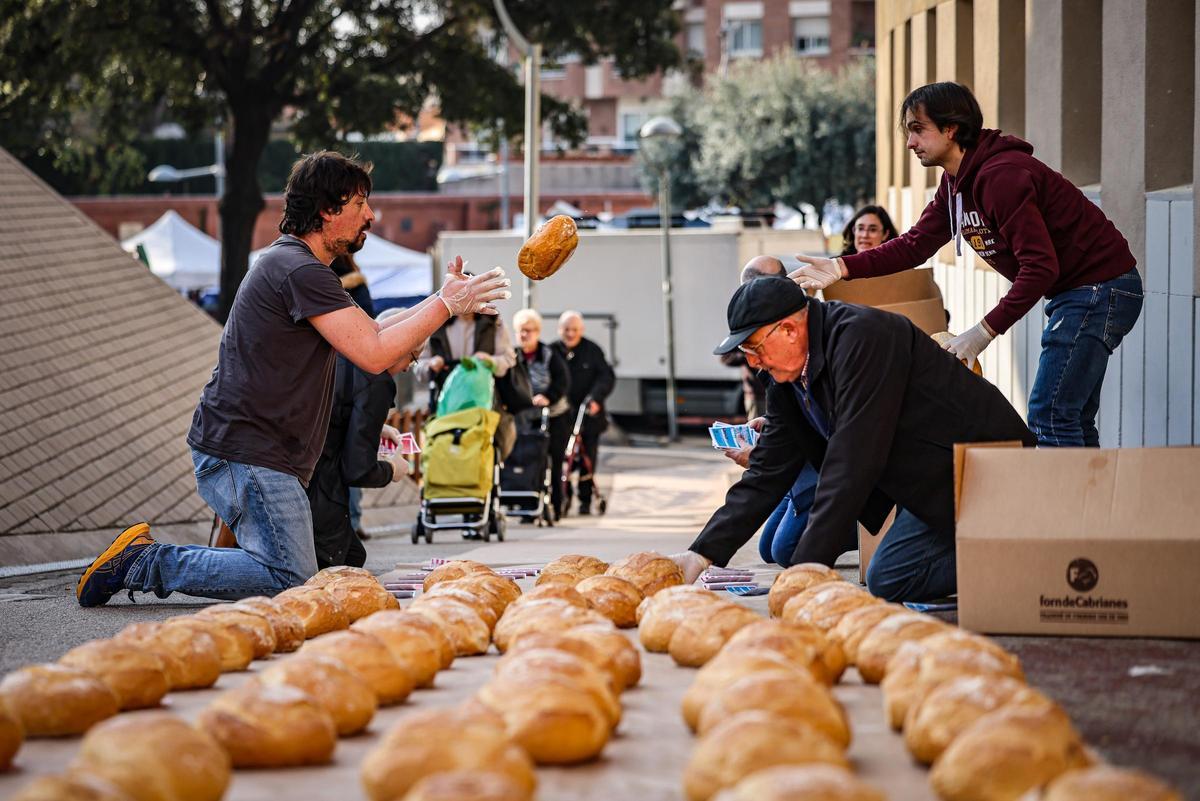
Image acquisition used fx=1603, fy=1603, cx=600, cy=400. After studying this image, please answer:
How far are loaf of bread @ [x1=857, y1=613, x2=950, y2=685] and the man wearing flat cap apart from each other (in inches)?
40.8

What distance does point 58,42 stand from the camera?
76.7 feet

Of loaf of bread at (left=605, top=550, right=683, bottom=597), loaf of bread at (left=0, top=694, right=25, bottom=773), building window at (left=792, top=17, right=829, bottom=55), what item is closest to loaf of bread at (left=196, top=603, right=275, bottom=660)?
loaf of bread at (left=0, top=694, right=25, bottom=773)

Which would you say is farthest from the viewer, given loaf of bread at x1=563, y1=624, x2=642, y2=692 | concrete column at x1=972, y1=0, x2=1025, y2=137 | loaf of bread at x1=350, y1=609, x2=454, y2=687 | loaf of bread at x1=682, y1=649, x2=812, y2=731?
concrete column at x1=972, y1=0, x2=1025, y2=137

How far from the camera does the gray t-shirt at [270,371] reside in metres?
6.35

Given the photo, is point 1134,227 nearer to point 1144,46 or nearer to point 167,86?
point 1144,46

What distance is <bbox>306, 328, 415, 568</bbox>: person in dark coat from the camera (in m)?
8.47

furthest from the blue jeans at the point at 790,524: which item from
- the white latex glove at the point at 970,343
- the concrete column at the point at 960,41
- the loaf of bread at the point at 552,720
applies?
the concrete column at the point at 960,41

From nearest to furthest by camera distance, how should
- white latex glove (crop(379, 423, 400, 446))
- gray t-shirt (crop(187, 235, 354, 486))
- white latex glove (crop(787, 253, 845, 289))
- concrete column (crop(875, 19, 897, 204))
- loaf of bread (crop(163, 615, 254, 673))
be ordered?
loaf of bread (crop(163, 615, 254, 673)), gray t-shirt (crop(187, 235, 354, 486)), white latex glove (crop(787, 253, 845, 289)), white latex glove (crop(379, 423, 400, 446)), concrete column (crop(875, 19, 897, 204))

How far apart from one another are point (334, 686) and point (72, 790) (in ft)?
3.35

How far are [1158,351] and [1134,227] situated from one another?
0.95 meters

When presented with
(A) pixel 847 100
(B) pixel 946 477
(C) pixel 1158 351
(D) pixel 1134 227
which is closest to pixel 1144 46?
(D) pixel 1134 227

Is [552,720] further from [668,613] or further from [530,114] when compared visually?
[530,114]

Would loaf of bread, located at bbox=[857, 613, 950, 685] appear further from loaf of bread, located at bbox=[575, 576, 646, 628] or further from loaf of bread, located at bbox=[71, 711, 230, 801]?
loaf of bread, located at bbox=[71, 711, 230, 801]

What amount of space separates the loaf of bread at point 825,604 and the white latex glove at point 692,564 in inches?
30.9
